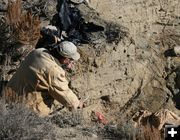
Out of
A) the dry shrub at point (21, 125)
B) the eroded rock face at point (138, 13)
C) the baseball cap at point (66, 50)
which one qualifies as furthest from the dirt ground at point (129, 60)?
the dry shrub at point (21, 125)

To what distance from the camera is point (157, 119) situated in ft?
32.2

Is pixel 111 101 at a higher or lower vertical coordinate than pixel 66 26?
lower

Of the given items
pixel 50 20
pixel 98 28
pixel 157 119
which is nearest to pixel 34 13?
pixel 50 20

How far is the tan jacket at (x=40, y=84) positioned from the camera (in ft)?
28.9

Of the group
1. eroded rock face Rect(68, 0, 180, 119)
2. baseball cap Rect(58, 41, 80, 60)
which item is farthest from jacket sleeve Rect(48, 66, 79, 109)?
eroded rock face Rect(68, 0, 180, 119)

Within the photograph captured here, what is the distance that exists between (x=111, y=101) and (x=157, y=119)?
2.13m

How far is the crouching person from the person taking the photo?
28.9ft

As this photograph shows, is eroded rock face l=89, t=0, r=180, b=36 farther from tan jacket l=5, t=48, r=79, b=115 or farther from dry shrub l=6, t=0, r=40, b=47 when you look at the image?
tan jacket l=5, t=48, r=79, b=115

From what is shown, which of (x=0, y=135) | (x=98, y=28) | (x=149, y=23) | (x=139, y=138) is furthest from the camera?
(x=149, y=23)

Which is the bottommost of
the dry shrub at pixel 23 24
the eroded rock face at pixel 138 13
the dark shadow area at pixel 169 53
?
the dark shadow area at pixel 169 53

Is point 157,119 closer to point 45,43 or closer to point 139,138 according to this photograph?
point 139,138

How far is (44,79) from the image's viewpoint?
888 cm

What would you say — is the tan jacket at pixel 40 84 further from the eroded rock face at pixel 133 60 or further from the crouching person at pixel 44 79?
the eroded rock face at pixel 133 60

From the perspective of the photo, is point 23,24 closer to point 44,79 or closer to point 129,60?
point 129,60
